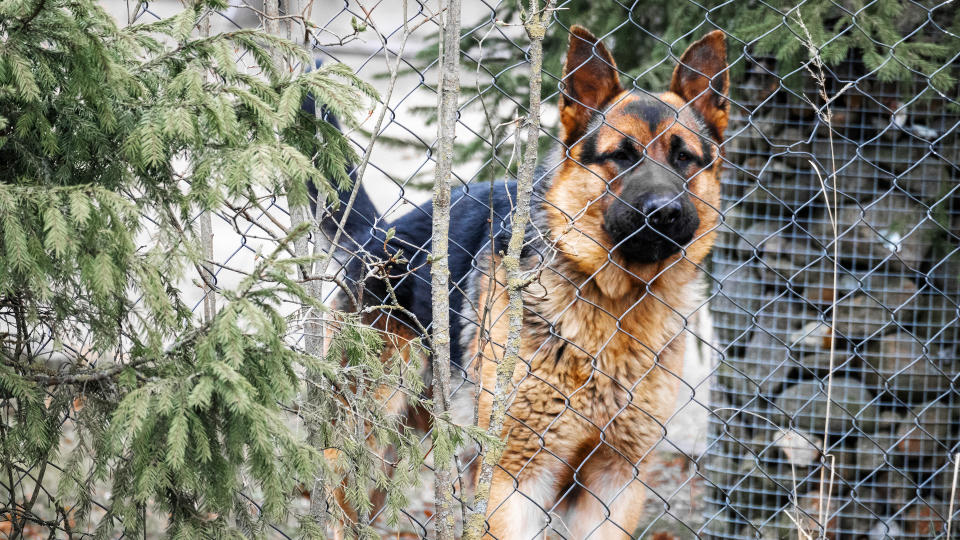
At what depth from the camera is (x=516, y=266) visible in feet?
6.28

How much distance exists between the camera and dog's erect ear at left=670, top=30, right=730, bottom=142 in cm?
276

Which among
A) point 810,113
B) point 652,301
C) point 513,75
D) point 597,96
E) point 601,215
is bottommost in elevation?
point 652,301

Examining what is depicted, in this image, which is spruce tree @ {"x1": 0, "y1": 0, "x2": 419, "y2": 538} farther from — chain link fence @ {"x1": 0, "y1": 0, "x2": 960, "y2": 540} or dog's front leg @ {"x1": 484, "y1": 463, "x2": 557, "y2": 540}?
chain link fence @ {"x1": 0, "y1": 0, "x2": 960, "y2": 540}

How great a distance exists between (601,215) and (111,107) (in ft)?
6.33

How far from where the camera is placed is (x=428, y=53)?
166 inches

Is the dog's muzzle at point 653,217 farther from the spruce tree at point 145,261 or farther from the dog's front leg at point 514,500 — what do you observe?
the spruce tree at point 145,261

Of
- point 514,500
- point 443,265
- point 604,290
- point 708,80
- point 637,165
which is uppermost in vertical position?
point 708,80

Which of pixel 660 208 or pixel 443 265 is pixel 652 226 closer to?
pixel 660 208

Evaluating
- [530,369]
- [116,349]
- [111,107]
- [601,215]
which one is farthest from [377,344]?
[601,215]

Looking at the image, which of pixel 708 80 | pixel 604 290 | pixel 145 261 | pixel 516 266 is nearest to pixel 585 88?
pixel 708 80

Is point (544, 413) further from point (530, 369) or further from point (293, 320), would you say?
point (293, 320)

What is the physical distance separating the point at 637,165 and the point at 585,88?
1.16 ft

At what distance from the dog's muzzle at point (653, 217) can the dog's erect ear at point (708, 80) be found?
32 centimetres

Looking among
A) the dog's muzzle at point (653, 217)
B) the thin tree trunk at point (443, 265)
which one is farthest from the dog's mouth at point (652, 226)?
the thin tree trunk at point (443, 265)
